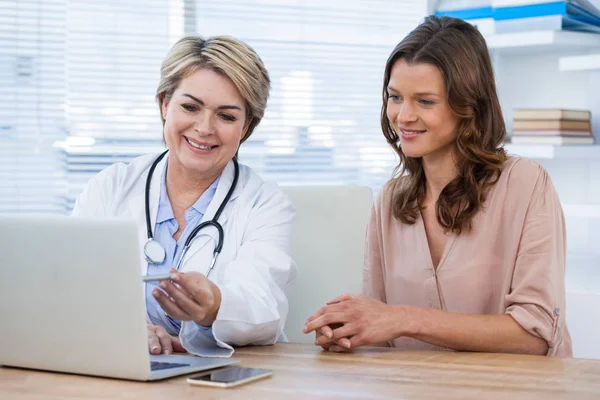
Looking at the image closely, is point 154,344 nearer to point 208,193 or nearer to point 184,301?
point 184,301

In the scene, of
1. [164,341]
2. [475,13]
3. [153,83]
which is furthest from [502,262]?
[153,83]

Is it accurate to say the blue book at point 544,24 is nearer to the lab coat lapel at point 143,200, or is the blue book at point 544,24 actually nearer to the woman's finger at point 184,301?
the lab coat lapel at point 143,200

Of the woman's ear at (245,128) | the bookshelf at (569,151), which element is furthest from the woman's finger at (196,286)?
the bookshelf at (569,151)

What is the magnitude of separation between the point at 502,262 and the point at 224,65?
788mm

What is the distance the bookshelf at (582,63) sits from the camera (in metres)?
2.82

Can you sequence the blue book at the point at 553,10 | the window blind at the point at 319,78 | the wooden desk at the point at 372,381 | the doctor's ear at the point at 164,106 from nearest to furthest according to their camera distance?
the wooden desk at the point at 372,381, the doctor's ear at the point at 164,106, the blue book at the point at 553,10, the window blind at the point at 319,78

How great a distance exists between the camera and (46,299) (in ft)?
4.42

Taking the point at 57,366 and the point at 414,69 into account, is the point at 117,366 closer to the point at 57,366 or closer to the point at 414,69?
the point at 57,366

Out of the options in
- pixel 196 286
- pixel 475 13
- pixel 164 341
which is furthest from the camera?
pixel 475 13

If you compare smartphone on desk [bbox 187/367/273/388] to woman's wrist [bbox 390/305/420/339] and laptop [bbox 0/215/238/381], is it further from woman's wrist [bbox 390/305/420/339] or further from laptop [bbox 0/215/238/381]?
woman's wrist [bbox 390/305/420/339]

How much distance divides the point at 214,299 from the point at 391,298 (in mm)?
547

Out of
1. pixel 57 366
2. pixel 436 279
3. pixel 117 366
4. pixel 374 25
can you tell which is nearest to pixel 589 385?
pixel 436 279

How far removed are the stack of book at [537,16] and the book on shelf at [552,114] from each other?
29 cm

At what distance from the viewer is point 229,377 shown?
136 cm
